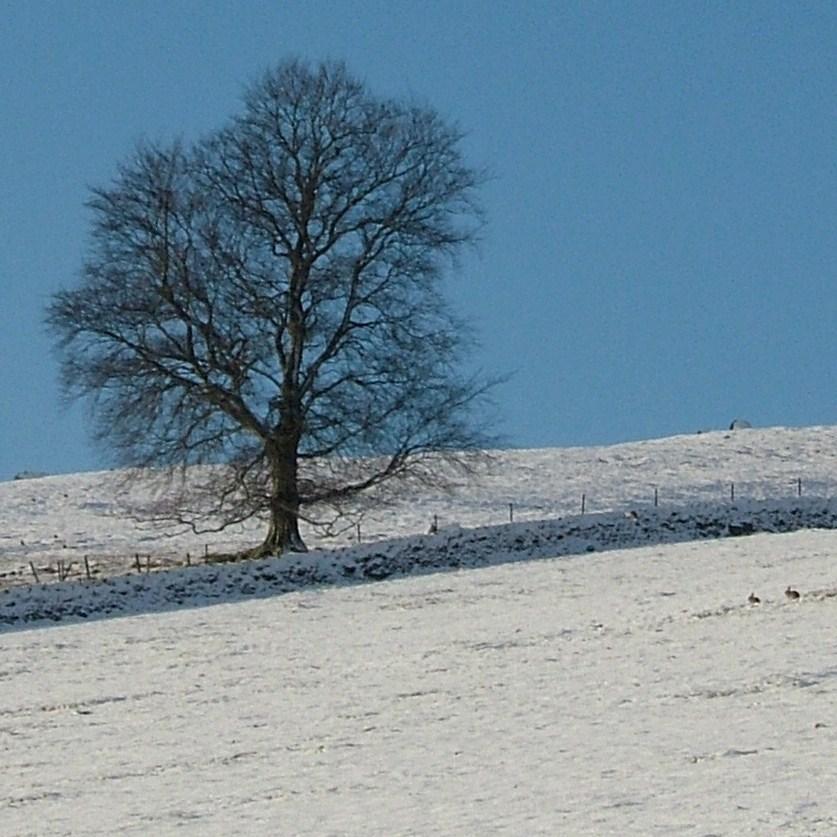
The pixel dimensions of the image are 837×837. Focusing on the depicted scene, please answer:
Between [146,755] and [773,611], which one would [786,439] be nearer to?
[773,611]

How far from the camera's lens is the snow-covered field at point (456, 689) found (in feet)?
41.3

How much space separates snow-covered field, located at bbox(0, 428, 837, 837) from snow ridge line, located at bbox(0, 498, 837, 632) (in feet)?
0.23

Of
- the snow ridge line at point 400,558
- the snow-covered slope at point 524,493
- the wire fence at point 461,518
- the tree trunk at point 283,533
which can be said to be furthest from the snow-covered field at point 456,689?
the snow-covered slope at point 524,493

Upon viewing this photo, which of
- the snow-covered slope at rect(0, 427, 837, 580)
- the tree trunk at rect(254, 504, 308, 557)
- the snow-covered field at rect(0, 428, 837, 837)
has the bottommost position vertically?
the snow-covered field at rect(0, 428, 837, 837)

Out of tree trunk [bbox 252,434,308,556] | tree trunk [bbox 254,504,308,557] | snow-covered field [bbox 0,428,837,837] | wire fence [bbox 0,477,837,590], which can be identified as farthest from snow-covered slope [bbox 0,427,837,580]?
snow-covered field [bbox 0,428,837,837]

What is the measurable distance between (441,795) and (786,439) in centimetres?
4694

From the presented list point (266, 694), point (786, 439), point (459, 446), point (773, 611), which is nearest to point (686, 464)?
point (786, 439)

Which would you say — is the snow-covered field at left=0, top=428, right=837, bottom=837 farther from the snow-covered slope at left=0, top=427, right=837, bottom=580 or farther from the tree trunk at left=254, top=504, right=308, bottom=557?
the snow-covered slope at left=0, top=427, right=837, bottom=580

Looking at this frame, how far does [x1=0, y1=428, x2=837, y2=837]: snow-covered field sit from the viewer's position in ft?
41.3

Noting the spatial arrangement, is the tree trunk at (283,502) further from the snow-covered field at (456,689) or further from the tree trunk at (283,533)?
the snow-covered field at (456,689)

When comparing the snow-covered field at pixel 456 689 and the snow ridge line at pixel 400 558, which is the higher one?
the snow ridge line at pixel 400 558

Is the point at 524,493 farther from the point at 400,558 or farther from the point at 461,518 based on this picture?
the point at 400,558

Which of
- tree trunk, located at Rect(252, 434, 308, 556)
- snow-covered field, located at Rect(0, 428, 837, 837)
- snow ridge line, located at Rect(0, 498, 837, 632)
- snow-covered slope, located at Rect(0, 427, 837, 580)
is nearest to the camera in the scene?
snow-covered field, located at Rect(0, 428, 837, 837)

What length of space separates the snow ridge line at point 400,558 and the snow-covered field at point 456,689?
72mm
